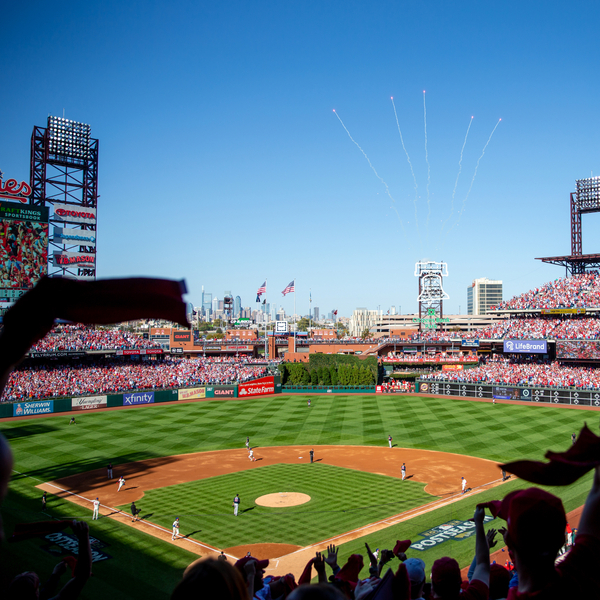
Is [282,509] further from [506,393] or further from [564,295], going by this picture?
[564,295]

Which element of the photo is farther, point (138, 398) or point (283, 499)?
point (138, 398)

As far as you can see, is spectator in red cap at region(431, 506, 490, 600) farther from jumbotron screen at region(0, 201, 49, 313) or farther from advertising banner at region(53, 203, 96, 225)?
advertising banner at region(53, 203, 96, 225)

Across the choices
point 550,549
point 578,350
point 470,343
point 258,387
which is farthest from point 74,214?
point 550,549

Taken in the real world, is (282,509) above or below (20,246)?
below

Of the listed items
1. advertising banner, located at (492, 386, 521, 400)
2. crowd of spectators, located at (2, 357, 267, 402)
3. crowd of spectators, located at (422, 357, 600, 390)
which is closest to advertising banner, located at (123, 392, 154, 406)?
crowd of spectators, located at (2, 357, 267, 402)

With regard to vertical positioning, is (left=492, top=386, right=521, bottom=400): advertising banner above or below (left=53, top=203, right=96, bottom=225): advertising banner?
below

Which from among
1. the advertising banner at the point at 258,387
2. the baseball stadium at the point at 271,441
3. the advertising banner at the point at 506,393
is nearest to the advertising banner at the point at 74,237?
the baseball stadium at the point at 271,441

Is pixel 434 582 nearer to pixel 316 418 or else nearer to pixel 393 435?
pixel 393 435
